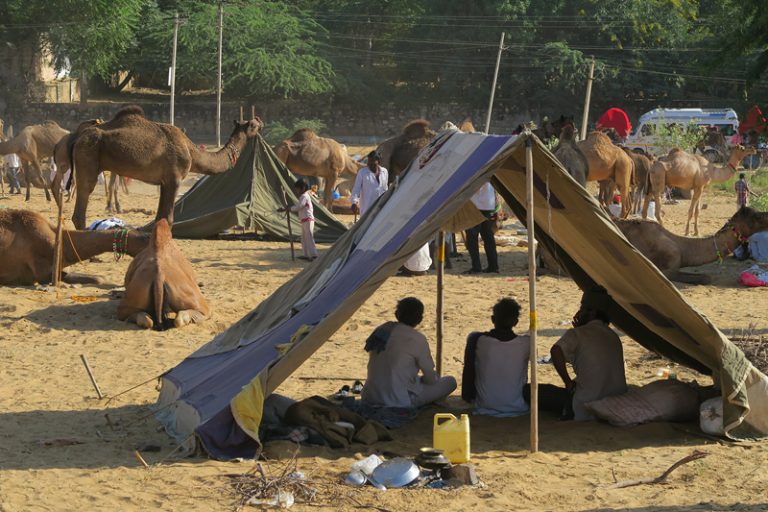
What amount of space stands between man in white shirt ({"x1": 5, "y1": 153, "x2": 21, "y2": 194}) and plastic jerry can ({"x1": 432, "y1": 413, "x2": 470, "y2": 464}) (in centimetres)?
2359

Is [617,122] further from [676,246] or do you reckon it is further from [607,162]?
[676,246]

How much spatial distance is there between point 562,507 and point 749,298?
8875 mm

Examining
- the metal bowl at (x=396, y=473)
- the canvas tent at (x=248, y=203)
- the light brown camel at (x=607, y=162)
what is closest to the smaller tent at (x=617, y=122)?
the light brown camel at (x=607, y=162)

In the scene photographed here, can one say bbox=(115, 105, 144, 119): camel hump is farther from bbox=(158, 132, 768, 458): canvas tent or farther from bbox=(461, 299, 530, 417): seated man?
bbox=(461, 299, 530, 417): seated man

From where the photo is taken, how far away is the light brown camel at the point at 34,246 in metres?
14.2

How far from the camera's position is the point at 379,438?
8.27 m

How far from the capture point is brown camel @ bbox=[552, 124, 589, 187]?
20.1 m

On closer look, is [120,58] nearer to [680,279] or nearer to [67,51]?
[67,51]

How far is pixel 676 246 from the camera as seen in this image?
16125 millimetres

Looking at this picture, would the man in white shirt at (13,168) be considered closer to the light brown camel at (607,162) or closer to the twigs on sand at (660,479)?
the light brown camel at (607,162)

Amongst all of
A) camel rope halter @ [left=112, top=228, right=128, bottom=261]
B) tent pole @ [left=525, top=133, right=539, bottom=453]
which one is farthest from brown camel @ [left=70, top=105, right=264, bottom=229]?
tent pole @ [left=525, top=133, right=539, bottom=453]

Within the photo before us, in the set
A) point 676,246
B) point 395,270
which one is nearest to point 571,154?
point 676,246

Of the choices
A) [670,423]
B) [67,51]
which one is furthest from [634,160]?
[67,51]

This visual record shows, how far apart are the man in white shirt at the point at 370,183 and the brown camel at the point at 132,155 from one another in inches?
111
